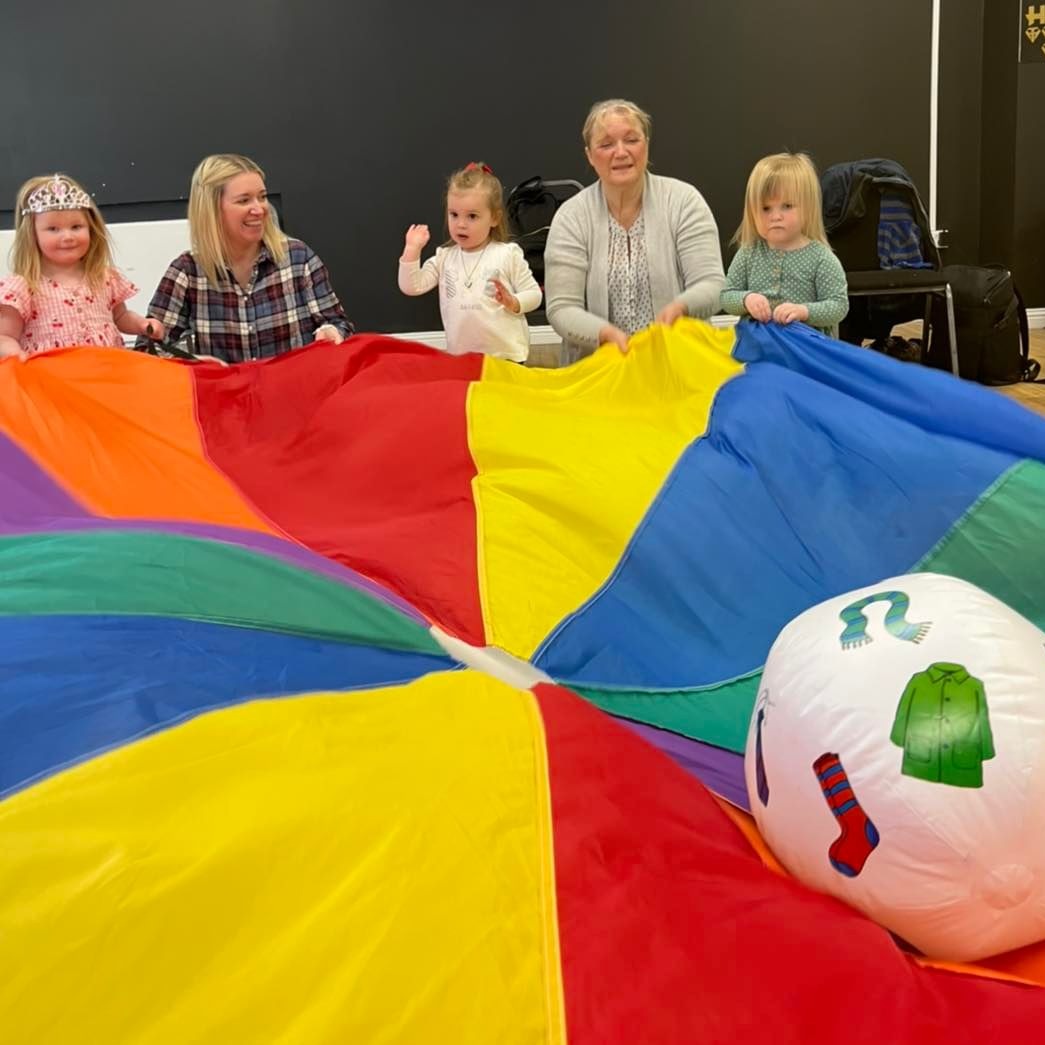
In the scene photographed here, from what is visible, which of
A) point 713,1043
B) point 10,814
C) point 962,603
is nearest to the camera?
point 713,1043

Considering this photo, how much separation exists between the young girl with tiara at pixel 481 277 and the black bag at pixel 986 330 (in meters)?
2.01

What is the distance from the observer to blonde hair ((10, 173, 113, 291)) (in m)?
2.86

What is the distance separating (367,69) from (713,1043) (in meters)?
5.22

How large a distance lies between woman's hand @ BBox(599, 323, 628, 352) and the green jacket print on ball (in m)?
1.39

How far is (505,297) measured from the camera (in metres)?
3.13

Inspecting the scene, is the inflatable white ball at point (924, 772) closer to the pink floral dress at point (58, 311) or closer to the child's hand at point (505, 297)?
the child's hand at point (505, 297)

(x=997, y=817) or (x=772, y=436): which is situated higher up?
(x=772, y=436)

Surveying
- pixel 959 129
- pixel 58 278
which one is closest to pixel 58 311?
pixel 58 278

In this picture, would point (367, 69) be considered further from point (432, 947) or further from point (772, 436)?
point (432, 947)

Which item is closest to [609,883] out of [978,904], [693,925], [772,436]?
[693,925]

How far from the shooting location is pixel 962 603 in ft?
3.35

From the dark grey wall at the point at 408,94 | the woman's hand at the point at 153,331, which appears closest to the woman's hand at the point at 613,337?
the woman's hand at the point at 153,331

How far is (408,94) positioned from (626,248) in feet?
9.54

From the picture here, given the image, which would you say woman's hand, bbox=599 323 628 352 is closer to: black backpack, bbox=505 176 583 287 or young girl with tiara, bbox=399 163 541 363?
young girl with tiara, bbox=399 163 541 363
